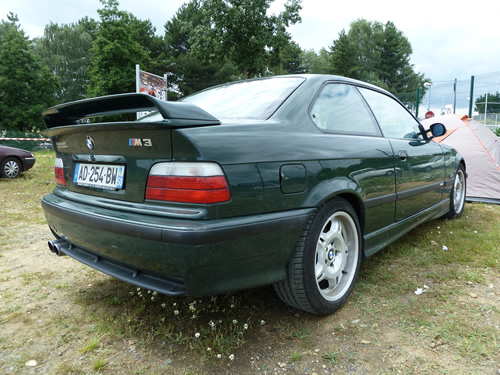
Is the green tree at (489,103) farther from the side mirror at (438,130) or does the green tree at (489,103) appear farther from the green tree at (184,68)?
the green tree at (184,68)

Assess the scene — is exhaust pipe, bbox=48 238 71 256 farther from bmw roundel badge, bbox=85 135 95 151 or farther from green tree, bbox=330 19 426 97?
green tree, bbox=330 19 426 97

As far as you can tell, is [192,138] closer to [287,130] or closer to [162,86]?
[287,130]

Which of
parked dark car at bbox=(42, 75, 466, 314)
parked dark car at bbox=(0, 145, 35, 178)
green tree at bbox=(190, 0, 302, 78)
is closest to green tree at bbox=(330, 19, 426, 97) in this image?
green tree at bbox=(190, 0, 302, 78)

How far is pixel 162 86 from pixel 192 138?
12.1 meters

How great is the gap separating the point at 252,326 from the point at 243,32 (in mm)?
12608

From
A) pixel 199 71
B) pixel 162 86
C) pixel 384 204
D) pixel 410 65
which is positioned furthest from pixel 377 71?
pixel 384 204

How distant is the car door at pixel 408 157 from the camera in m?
2.67

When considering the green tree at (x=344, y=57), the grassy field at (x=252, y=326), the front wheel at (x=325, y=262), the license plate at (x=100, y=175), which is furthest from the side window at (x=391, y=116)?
the green tree at (x=344, y=57)

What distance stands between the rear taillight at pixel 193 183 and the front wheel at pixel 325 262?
1.87 ft

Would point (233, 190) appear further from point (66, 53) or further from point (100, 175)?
point (66, 53)

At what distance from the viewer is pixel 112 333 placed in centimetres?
190

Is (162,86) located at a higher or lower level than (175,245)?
higher

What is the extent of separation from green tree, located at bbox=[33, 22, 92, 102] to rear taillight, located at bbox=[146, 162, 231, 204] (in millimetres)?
43365

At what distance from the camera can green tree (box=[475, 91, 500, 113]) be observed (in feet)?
41.8
